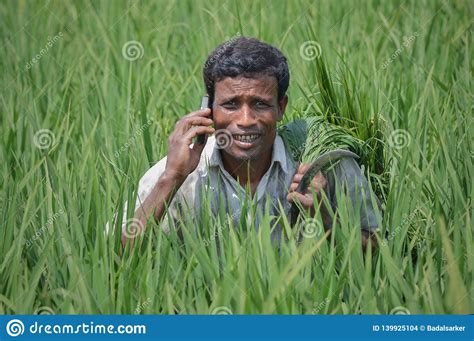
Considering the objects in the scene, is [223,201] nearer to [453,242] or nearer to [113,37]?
[453,242]

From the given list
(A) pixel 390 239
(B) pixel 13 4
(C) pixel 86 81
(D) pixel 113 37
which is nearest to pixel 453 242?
(A) pixel 390 239

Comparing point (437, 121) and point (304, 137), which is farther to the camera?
point (437, 121)

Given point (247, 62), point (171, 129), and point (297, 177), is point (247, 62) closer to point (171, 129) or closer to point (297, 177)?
point (297, 177)

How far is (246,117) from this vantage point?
105 inches

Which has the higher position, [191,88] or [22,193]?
[191,88]

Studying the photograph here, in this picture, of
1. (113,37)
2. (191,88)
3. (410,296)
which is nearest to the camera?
(410,296)

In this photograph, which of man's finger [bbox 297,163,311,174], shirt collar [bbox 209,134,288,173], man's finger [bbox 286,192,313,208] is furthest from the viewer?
shirt collar [bbox 209,134,288,173]

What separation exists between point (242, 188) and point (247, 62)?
1.15 feet

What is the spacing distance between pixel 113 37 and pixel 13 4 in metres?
0.56

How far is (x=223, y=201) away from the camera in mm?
2580

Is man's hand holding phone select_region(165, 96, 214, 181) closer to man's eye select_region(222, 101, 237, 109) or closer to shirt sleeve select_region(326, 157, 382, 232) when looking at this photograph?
man's eye select_region(222, 101, 237, 109)

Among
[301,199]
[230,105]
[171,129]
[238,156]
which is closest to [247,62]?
[230,105]

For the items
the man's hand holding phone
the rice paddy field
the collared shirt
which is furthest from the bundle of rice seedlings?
the man's hand holding phone

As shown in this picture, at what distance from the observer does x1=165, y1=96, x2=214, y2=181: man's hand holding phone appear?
104 inches
